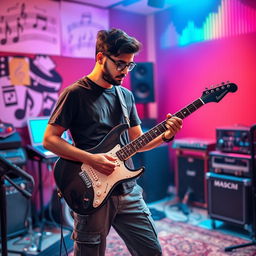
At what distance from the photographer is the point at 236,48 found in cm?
359

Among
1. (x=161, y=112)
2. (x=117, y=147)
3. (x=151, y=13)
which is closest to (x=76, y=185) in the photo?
(x=117, y=147)

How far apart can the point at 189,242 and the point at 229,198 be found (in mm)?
617

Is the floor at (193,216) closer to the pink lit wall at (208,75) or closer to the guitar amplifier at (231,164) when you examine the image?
the guitar amplifier at (231,164)

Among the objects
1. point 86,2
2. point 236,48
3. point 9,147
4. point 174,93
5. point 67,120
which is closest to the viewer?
point 67,120

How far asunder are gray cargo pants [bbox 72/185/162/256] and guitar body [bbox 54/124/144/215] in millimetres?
58

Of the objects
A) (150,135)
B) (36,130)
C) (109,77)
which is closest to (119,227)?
(150,135)

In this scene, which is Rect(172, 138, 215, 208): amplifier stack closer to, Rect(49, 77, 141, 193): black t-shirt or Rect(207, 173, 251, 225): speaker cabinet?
Rect(207, 173, 251, 225): speaker cabinet

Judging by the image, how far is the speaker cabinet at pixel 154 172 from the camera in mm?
3947

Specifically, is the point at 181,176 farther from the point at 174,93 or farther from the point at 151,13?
the point at 151,13

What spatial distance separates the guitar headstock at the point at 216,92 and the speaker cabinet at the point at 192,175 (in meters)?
1.92

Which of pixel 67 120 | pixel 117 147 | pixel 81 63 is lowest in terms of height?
pixel 117 147

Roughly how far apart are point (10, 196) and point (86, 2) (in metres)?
2.50

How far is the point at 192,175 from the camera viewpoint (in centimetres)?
381

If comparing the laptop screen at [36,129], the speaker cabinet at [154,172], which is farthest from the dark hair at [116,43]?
the speaker cabinet at [154,172]
